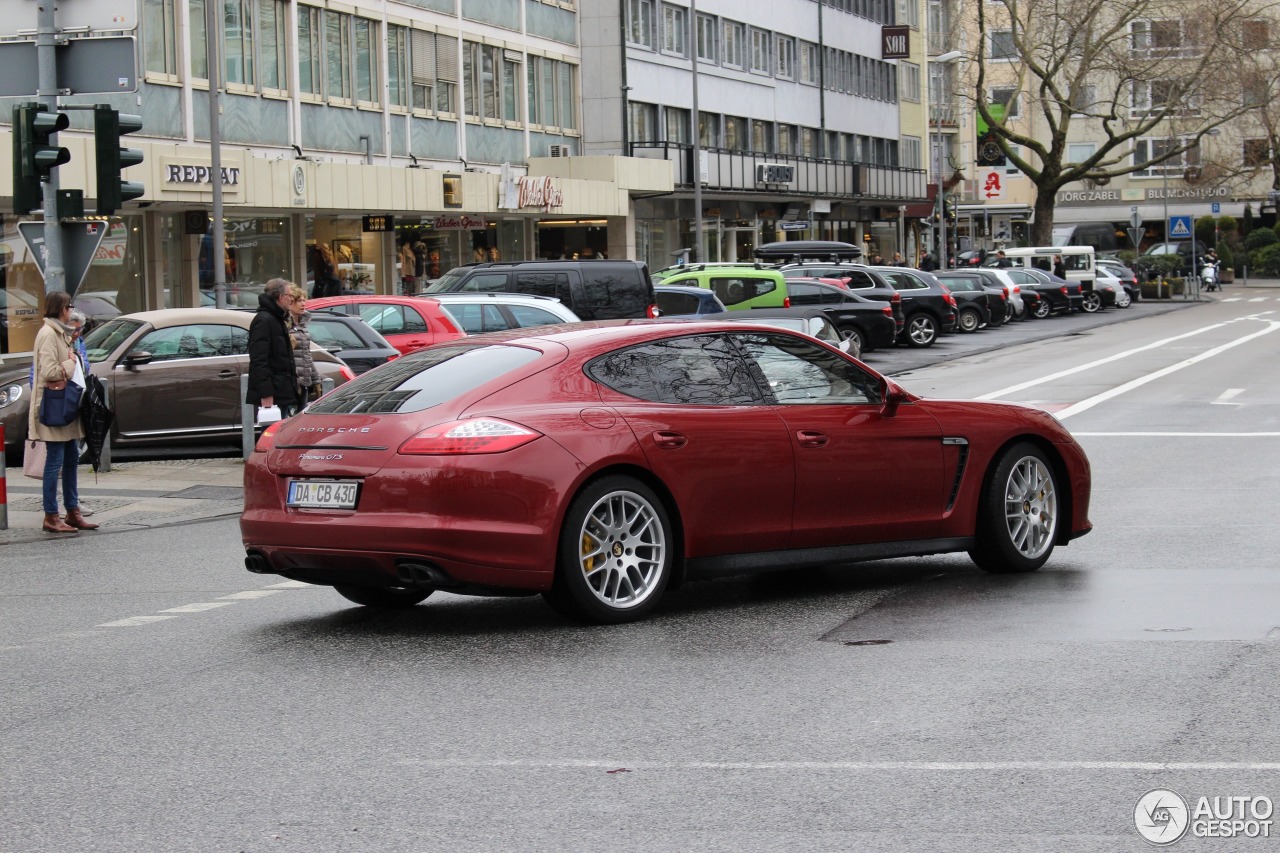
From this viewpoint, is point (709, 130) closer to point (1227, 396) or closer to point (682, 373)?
point (1227, 396)

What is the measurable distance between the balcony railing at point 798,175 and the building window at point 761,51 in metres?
3.17

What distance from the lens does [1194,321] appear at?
55.7m

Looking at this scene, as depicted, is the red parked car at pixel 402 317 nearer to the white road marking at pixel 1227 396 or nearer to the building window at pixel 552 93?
the white road marking at pixel 1227 396

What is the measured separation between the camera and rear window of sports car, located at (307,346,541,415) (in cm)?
887

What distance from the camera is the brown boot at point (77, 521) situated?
560 inches

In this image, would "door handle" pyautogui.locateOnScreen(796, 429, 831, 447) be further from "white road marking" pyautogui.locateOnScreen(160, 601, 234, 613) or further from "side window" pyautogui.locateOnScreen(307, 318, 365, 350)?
"side window" pyautogui.locateOnScreen(307, 318, 365, 350)

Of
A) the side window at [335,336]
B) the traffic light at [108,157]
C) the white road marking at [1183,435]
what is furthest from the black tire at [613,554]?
the side window at [335,336]

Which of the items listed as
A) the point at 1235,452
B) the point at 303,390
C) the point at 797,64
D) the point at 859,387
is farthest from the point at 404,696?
the point at 797,64

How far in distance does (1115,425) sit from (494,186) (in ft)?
84.5

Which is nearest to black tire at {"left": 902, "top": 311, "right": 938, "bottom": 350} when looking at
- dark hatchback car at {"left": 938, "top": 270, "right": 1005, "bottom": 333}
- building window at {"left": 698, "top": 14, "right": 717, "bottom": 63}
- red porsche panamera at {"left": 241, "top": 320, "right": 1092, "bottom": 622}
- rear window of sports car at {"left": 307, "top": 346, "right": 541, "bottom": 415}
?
dark hatchback car at {"left": 938, "top": 270, "right": 1005, "bottom": 333}

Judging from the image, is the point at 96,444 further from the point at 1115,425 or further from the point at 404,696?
the point at 1115,425

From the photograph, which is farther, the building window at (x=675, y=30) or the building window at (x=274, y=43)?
the building window at (x=675, y=30)

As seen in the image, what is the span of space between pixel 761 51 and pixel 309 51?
31015 mm

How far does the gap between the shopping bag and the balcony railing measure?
42.5 meters
